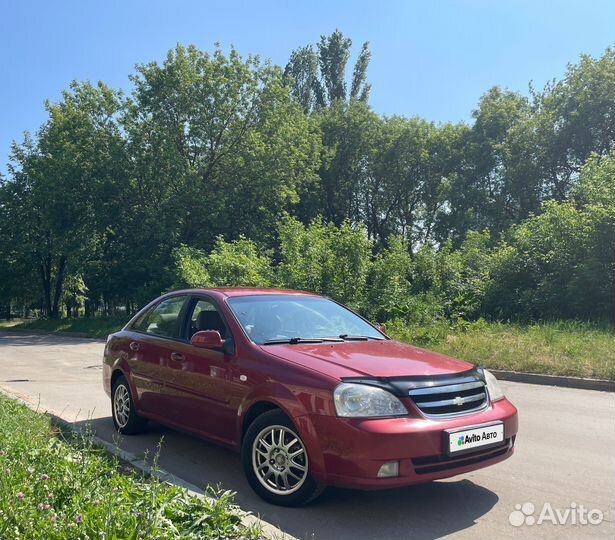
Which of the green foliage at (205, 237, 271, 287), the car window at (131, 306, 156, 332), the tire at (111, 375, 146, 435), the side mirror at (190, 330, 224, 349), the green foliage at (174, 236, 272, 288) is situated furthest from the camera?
the green foliage at (174, 236, 272, 288)

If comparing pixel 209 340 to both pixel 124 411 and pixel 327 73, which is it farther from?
pixel 327 73

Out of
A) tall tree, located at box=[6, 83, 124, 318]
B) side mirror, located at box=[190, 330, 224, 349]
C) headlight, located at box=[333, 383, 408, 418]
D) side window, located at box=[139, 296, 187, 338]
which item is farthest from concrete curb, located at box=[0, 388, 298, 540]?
tall tree, located at box=[6, 83, 124, 318]

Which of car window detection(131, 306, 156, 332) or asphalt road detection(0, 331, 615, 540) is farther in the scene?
car window detection(131, 306, 156, 332)

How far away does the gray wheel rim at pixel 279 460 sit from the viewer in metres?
4.36

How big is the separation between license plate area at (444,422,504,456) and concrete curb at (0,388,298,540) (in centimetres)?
123

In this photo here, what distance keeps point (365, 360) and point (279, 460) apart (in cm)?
97

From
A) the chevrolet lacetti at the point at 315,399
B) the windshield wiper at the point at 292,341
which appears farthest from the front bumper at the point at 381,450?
the windshield wiper at the point at 292,341

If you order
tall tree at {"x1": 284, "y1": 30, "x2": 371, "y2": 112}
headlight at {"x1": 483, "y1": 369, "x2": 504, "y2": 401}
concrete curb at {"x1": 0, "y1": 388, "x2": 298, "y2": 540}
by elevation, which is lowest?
concrete curb at {"x1": 0, "y1": 388, "x2": 298, "y2": 540}

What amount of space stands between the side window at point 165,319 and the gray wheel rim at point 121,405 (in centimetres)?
73

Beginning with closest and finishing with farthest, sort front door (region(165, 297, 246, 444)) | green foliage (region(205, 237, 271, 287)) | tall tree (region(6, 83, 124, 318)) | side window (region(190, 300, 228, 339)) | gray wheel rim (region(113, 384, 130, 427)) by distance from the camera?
1. front door (region(165, 297, 246, 444))
2. side window (region(190, 300, 228, 339))
3. gray wheel rim (region(113, 384, 130, 427))
4. green foliage (region(205, 237, 271, 287))
5. tall tree (region(6, 83, 124, 318))

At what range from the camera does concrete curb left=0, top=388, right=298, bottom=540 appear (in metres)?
3.67

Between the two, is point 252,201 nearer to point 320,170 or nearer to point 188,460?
point 320,170

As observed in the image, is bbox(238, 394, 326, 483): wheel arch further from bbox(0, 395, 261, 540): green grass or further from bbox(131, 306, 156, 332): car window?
bbox(131, 306, 156, 332): car window

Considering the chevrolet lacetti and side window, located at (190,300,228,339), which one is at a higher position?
side window, located at (190,300,228,339)
